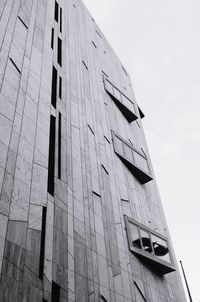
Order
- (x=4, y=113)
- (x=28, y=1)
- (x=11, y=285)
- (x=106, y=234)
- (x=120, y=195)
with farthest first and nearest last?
1. (x=28, y=1)
2. (x=120, y=195)
3. (x=106, y=234)
4. (x=4, y=113)
5. (x=11, y=285)

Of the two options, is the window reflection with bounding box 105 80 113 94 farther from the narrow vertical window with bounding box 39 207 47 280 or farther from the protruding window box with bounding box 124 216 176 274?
the narrow vertical window with bounding box 39 207 47 280

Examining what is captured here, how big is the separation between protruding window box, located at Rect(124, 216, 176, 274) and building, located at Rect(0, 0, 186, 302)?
0.08 meters

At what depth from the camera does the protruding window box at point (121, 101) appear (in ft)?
105

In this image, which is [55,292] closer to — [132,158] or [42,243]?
[42,243]

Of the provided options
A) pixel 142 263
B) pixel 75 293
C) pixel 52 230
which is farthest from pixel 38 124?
pixel 142 263

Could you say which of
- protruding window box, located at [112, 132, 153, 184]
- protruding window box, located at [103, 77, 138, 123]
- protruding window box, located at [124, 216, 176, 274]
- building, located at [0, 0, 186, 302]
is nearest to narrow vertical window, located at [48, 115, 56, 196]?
building, located at [0, 0, 186, 302]

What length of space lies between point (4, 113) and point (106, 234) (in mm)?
8464

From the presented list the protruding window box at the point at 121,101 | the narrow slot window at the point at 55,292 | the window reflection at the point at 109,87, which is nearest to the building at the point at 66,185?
the narrow slot window at the point at 55,292

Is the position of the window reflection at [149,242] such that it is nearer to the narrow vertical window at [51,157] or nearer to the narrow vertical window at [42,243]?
the narrow vertical window at [51,157]

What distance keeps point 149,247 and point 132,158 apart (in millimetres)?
8466

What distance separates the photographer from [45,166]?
602 inches

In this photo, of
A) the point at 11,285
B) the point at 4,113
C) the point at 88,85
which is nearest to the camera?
the point at 11,285

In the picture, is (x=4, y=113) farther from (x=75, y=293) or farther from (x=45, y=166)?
(x=75, y=293)

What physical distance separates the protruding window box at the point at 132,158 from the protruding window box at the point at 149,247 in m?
5.80
